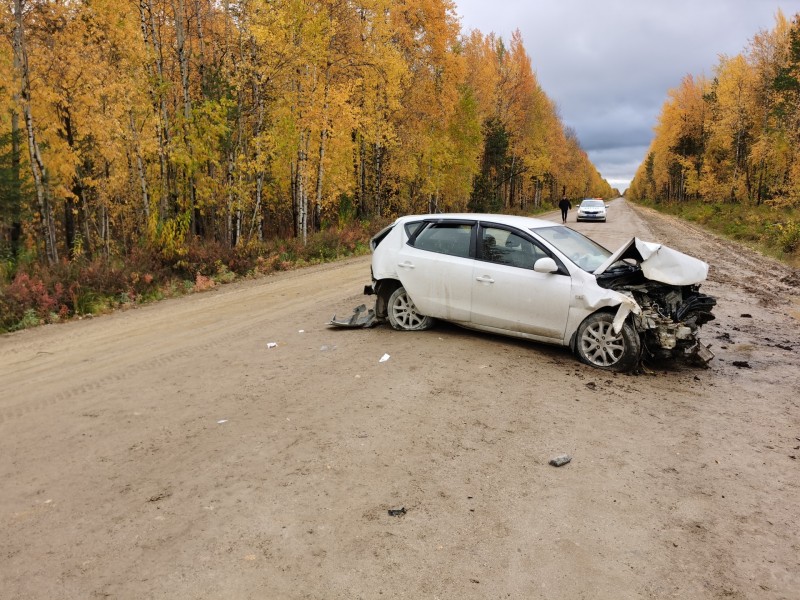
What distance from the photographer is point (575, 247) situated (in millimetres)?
6949

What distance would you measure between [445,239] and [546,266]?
164 cm

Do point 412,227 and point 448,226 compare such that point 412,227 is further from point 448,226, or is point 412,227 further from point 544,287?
point 544,287

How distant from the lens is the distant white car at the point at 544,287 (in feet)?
19.7

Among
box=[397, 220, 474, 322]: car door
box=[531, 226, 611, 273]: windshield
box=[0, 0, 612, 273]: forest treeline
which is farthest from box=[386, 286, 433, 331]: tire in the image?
box=[0, 0, 612, 273]: forest treeline

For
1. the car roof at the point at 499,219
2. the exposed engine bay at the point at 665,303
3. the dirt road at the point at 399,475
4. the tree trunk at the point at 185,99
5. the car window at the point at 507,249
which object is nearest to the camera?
the dirt road at the point at 399,475

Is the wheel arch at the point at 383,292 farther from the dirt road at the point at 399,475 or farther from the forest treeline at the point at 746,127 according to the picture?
the forest treeline at the point at 746,127

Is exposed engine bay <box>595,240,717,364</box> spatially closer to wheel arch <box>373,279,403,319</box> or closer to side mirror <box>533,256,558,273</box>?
side mirror <box>533,256,558,273</box>

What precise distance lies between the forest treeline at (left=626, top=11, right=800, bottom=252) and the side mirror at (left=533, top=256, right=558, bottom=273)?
18037 mm

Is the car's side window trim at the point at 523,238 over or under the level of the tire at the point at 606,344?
over

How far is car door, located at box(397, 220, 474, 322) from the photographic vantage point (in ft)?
23.4

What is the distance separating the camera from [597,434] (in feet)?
14.9

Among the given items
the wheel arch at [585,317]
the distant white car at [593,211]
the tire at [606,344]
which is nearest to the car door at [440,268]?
the wheel arch at [585,317]

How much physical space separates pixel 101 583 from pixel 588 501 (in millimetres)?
2996

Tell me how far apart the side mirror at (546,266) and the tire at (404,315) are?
197 centimetres
